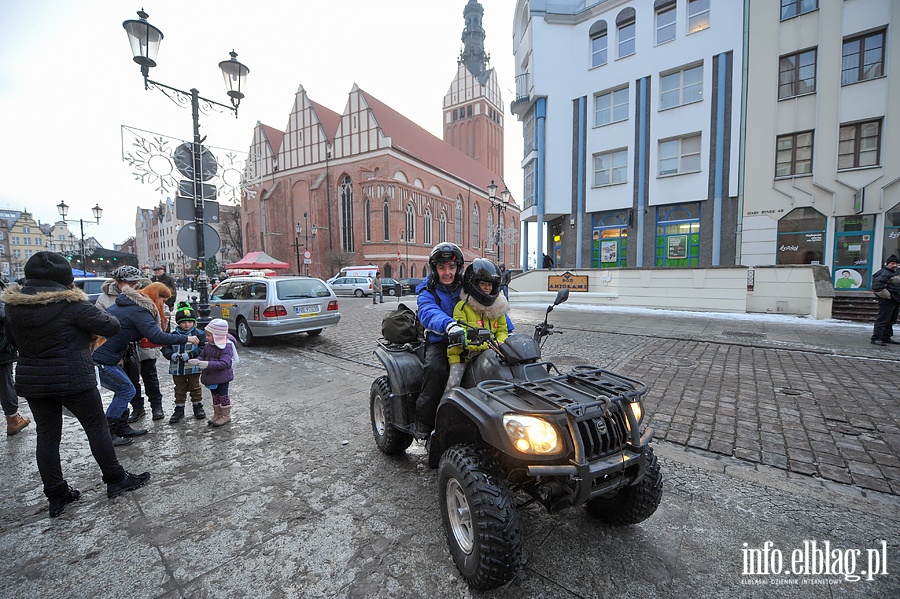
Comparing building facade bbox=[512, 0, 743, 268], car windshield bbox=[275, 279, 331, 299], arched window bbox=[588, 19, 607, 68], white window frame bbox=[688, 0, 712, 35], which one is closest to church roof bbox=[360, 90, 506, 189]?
building facade bbox=[512, 0, 743, 268]

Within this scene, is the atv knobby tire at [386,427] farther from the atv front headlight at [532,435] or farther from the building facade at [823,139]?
the building facade at [823,139]

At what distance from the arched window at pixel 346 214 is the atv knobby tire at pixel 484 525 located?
45068mm

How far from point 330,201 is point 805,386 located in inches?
1851

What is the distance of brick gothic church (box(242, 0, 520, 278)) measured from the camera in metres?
43.2

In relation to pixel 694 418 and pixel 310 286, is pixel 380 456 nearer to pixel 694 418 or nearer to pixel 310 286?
pixel 694 418

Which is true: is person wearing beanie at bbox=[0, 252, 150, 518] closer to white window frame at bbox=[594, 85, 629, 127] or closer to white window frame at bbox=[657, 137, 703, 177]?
white window frame at bbox=[657, 137, 703, 177]

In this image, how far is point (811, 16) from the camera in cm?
1538

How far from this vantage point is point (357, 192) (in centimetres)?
4388

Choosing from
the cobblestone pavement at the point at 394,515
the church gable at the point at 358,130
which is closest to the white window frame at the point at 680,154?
the cobblestone pavement at the point at 394,515

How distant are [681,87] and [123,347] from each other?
74.4 feet

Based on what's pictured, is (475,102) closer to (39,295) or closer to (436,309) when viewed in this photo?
(436,309)

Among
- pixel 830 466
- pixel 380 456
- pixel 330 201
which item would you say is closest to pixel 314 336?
pixel 380 456

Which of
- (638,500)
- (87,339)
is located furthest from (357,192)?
(638,500)

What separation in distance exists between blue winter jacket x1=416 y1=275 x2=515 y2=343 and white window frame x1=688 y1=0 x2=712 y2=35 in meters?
21.9
